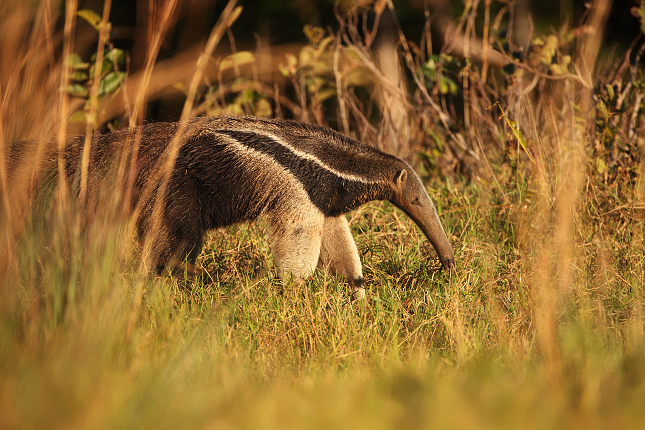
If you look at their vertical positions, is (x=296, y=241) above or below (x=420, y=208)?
below

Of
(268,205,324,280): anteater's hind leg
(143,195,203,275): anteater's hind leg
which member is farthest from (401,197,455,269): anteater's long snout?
(143,195,203,275): anteater's hind leg

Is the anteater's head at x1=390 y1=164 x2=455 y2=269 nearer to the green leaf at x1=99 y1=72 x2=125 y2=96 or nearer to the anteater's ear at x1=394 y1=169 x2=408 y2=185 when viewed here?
the anteater's ear at x1=394 y1=169 x2=408 y2=185

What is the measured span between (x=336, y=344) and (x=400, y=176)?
165 centimetres

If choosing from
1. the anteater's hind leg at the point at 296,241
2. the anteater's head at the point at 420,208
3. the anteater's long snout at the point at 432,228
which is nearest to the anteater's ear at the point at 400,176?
the anteater's head at the point at 420,208

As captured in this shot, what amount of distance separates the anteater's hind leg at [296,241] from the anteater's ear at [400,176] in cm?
68

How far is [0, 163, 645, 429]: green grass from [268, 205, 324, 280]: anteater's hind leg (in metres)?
0.16

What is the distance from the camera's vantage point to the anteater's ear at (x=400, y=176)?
5.10m

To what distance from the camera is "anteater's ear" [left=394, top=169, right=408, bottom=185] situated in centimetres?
510

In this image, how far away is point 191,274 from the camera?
5164 mm

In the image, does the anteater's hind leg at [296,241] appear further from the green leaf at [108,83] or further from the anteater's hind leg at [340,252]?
the green leaf at [108,83]

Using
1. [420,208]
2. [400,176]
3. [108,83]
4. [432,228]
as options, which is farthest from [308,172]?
[108,83]

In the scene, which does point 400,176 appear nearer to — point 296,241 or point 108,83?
point 296,241

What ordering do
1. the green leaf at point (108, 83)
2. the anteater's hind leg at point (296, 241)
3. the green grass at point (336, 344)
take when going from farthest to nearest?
the green leaf at point (108, 83) < the anteater's hind leg at point (296, 241) < the green grass at point (336, 344)

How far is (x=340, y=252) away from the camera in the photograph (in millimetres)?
5320
